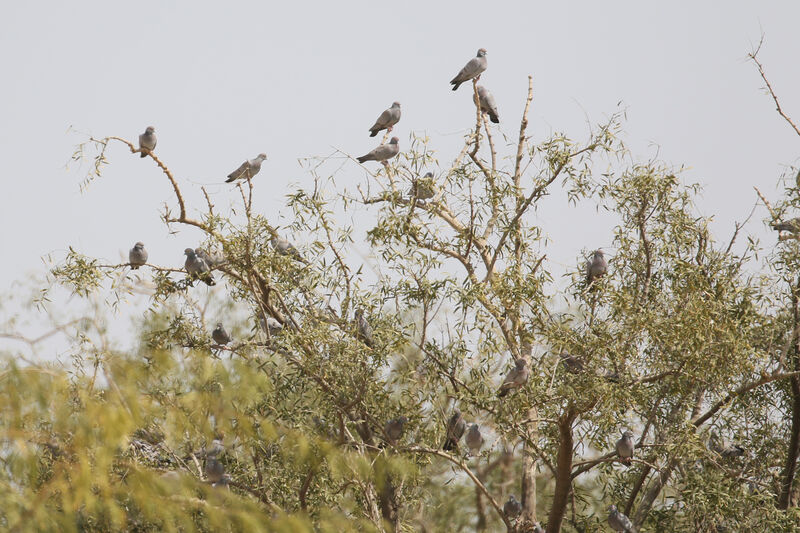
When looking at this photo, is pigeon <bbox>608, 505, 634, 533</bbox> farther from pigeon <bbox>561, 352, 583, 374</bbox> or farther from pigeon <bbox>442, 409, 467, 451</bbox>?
pigeon <bbox>561, 352, 583, 374</bbox>

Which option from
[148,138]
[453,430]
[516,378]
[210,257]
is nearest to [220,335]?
[210,257]

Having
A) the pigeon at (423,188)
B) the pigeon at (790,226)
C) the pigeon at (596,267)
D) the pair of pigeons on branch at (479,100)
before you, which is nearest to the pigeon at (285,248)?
the pigeon at (423,188)

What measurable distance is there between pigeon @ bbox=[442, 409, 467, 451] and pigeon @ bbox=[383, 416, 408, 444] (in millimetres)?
362

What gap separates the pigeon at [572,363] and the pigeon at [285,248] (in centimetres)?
220

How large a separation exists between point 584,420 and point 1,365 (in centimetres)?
425

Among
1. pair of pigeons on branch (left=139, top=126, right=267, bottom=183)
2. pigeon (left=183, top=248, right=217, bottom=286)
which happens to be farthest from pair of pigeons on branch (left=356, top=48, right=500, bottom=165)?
pigeon (left=183, top=248, right=217, bottom=286)

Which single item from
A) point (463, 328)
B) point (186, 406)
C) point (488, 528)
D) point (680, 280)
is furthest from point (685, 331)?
point (488, 528)

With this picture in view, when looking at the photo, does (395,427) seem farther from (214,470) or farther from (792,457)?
(792,457)

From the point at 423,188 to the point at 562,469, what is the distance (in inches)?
99.7

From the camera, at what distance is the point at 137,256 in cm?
864

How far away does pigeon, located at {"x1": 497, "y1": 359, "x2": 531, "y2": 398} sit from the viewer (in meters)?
7.21

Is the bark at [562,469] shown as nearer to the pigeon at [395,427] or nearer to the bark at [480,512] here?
the pigeon at [395,427]

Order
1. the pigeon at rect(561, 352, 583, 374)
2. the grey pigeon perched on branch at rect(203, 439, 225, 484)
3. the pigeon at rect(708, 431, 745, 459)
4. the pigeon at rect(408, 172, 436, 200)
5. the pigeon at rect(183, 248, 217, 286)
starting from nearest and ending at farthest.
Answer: the pigeon at rect(561, 352, 583, 374) < the pigeon at rect(408, 172, 436, 200) < the pigeon at rect(183, 248, 217, 286) < the grey pigeon perched on branch at rect(203, 439, 225, 484) < the pigeon at rect(708, 431, 745, 459)

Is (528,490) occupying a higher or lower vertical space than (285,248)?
lower
